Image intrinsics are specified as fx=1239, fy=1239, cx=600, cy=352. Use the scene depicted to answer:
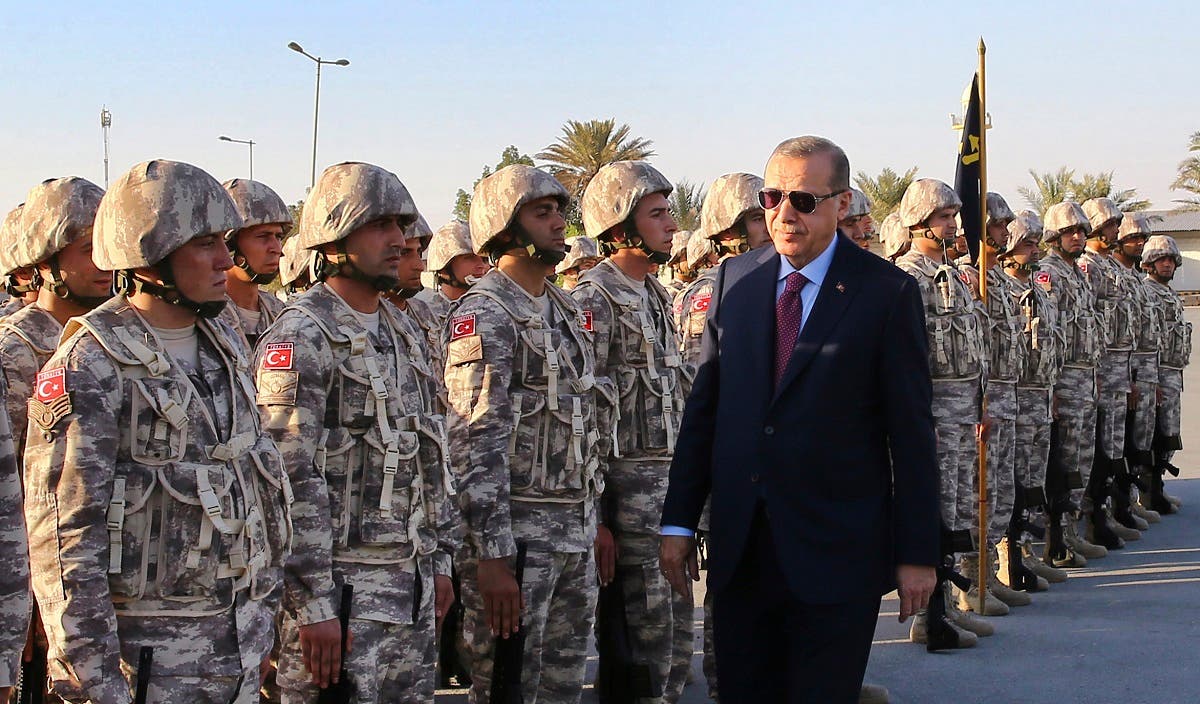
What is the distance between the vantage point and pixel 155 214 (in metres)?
3.51

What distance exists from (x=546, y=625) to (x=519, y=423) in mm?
882

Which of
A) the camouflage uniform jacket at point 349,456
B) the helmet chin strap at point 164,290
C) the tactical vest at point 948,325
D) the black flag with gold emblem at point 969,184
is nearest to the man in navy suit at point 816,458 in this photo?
the camouflage uniform jacket at point 349,456

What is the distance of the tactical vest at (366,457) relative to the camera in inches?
166

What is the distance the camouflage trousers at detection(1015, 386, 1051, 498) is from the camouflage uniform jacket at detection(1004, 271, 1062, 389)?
0.09m

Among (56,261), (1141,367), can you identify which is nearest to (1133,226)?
(1141,367)

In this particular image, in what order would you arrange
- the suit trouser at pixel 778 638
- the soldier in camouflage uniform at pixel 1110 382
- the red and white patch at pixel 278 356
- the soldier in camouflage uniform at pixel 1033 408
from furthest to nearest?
the soldier in camouflage uniform at pixel 1110 382
the soldier in camouflage uniform at pixel 1033 408
the red and white patch at pixel 278 356
the suit trouser at pixel 778 638

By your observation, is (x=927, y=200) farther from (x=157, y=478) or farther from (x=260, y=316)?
(x=157, y=478)

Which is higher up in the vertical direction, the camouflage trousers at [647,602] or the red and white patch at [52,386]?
the red and white patch at [52,386]

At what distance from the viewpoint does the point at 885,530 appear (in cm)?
375

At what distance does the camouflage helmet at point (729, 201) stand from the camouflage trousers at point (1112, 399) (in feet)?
19.2

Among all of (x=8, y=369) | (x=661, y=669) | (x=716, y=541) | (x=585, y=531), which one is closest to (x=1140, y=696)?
(x=661, y=669)

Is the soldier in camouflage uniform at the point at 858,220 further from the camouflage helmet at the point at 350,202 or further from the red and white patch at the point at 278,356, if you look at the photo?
the red and white patch at the point at 278,356

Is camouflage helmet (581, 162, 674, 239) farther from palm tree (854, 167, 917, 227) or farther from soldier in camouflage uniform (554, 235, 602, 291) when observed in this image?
palm tree (854, 167, 917, 227)

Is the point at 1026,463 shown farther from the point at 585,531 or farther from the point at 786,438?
the point at 786,438
